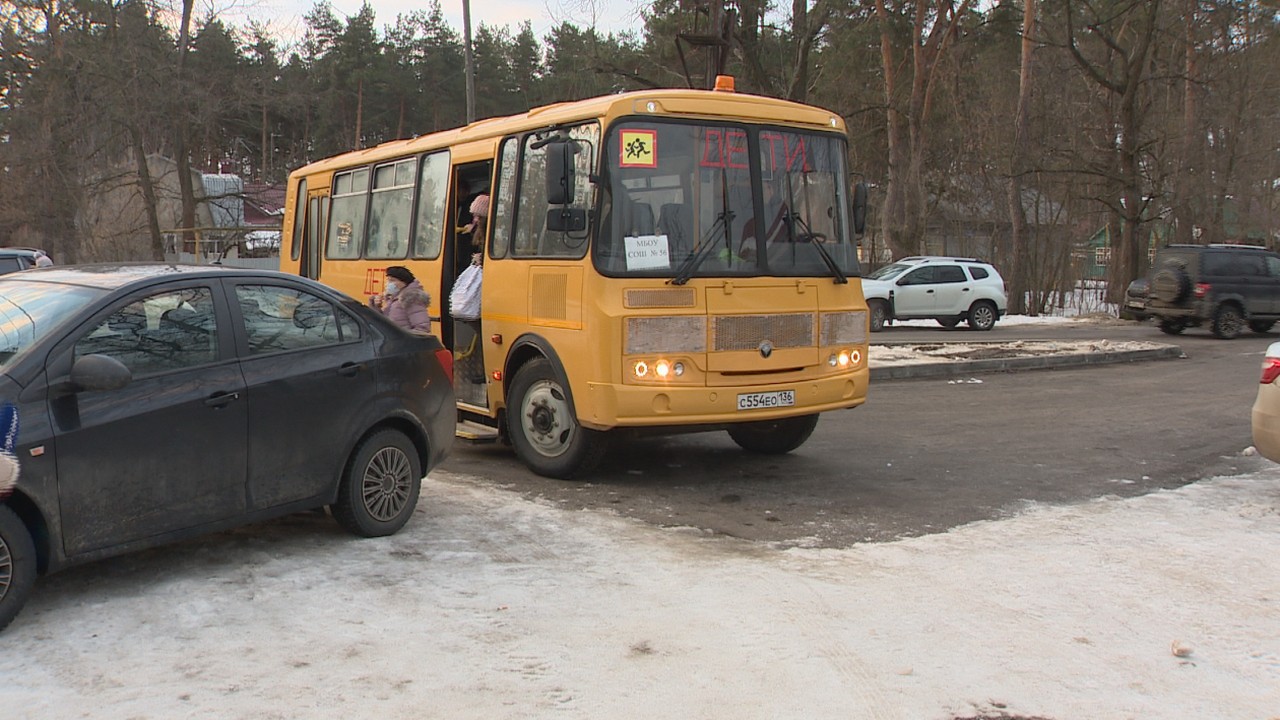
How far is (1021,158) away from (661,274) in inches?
1059

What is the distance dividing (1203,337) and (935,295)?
238 inches

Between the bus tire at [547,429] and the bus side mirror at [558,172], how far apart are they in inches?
55.0

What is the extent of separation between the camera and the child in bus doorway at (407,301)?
9.70 m

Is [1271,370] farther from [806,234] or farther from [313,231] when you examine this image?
[313,231]

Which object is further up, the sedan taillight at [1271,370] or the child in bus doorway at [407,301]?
the child in bus doorway at [407,301]

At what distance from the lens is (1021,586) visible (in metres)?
5.73

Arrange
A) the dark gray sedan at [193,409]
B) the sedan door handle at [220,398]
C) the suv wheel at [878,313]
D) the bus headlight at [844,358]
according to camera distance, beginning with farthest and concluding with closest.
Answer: the suv wheel at [878,313] < the bus headlight at [844,358] < the sedan door handle at [220,398] < the dark gray sedan at [193,409]

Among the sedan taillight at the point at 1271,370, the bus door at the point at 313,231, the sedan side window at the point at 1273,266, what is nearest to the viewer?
the sedan taillight at the point at 1271,370

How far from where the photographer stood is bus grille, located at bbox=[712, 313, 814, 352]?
8.12m

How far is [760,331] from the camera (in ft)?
27.2

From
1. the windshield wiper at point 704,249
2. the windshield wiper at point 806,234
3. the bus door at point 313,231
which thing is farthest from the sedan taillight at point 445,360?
the bus door at point 313,231

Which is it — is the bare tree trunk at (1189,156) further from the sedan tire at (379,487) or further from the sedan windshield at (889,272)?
the sedan tire at (379,487)

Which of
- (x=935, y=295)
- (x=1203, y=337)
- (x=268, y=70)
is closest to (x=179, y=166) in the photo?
(x=268, y=70)

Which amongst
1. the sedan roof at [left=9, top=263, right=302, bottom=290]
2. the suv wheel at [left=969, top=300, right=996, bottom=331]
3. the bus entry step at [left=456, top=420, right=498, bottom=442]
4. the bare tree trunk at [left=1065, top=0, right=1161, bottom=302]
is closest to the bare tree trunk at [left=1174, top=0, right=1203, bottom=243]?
the bare tree trunk at [left=1065, top=0, right=1161, bottom=302]
